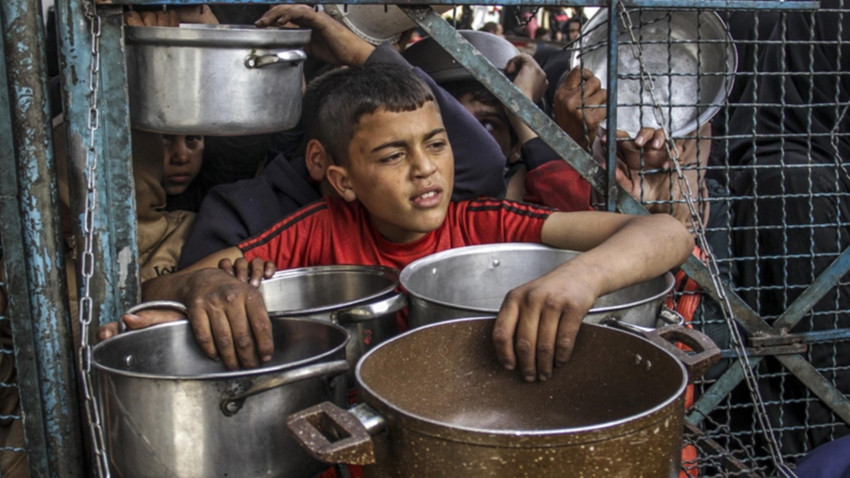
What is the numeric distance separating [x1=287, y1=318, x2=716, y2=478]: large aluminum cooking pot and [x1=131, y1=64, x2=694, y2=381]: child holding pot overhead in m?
0.11

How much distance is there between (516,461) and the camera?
113 centimetres

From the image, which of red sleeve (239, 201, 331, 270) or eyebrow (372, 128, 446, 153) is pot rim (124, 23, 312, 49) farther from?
red sleeve (239, 201, 331, 270)

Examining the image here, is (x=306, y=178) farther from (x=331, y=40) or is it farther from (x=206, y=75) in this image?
(x=206, y=75)

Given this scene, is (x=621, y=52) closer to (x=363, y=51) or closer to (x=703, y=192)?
(x=703, y=192)

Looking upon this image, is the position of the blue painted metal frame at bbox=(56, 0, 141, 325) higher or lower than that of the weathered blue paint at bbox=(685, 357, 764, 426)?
higher

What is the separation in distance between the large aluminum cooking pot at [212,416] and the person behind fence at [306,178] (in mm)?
810

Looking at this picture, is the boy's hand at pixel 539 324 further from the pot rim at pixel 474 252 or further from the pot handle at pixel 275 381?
the pot handle at pixel 275 381

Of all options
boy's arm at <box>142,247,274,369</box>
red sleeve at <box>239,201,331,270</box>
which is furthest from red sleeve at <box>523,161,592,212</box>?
boy's arm at <box>142,247,274,369</box>

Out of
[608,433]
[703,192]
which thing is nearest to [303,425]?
[608,433]

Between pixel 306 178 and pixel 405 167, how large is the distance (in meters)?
0.54

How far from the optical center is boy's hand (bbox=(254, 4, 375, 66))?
2428 mm

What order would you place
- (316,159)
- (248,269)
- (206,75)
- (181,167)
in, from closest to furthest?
(206,75) → (248,269) → (316,159) → (181,167)

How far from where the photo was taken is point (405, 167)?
2.22m

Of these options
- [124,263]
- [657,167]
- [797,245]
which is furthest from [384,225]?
[797,245]
